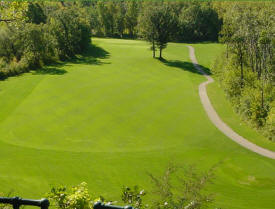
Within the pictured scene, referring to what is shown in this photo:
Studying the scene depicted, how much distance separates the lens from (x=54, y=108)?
2231 inches

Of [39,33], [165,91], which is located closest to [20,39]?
[39,33]

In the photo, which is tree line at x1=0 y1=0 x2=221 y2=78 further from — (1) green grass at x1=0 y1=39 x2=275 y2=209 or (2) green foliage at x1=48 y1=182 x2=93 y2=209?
(2) green foliage at x1=48 y1=182 x2=93 y2=209

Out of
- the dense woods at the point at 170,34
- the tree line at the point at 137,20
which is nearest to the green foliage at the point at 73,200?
the dense woods at the point at 170,34

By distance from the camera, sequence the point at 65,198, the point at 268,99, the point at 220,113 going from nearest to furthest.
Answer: the point at 65,198
the point at 268,99
the point at 220,113

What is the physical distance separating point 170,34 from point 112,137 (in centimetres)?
6194

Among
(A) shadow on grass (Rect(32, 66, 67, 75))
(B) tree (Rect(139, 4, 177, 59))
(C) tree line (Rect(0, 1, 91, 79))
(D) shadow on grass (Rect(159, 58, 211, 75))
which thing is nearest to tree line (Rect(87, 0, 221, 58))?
(C) tree line (Rect(0, 1, 91, 79))

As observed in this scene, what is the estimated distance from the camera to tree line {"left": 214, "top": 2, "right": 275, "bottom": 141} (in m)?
46.4

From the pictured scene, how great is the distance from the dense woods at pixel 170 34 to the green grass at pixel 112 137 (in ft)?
26.5

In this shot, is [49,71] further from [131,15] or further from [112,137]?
[131,15]

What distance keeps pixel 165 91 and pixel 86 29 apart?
59.0 m

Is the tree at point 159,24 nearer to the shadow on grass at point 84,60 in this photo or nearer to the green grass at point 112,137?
the shadow on grass at point 84,60

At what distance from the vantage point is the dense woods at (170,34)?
47438 millimetres

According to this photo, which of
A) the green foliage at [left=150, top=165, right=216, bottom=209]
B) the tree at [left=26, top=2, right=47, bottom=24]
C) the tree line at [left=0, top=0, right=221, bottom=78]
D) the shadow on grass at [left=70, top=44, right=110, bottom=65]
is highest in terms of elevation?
the tree at [left=26, top=2, right=47, bottom=24]

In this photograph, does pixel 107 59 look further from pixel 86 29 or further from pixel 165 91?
pixel 165 91
